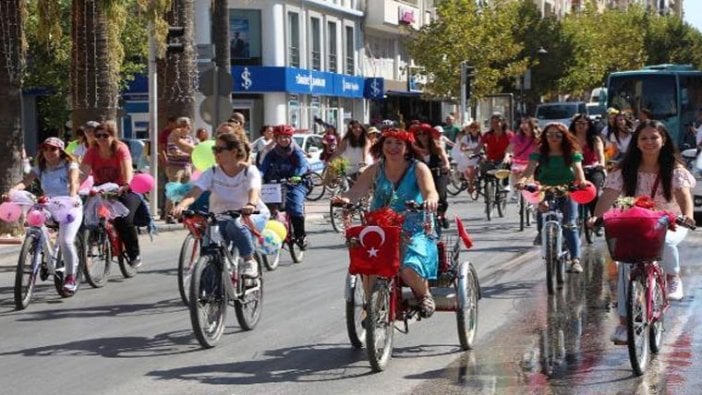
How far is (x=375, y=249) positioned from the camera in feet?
29.2

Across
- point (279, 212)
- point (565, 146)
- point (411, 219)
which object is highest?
point (565, 146)

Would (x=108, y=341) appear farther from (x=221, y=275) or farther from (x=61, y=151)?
(x=61, y=151)

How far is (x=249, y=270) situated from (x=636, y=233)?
11.0 ft

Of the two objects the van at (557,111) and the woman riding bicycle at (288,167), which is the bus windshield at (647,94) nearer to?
the van at (557,111)

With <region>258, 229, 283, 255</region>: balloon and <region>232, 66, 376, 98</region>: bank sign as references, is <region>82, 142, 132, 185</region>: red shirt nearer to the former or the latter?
<region>258, 229, 283, 255</region>: balloon

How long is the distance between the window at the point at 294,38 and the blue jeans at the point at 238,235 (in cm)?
3920

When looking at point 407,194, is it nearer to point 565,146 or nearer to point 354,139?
point 565,146

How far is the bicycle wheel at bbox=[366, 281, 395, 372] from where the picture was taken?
877cm

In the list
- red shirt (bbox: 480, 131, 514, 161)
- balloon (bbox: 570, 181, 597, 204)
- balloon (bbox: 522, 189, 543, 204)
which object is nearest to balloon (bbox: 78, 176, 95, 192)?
balloon (bbox: 522, 189, 543, 204)

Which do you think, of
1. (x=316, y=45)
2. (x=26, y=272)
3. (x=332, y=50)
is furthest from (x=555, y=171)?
(x=332, y=50)

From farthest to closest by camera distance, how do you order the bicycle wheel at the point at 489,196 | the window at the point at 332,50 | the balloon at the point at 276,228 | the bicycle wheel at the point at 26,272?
1. the window at the point at 332,50
2. the bicycle wheel at the point at 489,196
3. the bicycle wheel at the point at 26,272
4. the balloon at the point at 276,228

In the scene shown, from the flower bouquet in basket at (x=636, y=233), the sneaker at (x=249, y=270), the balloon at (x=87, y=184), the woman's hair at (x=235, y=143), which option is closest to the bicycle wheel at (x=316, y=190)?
the balloon at (x=87, y=184)

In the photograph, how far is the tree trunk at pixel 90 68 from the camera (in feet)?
71.6

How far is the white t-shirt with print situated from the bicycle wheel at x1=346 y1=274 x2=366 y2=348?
190 centimetres
